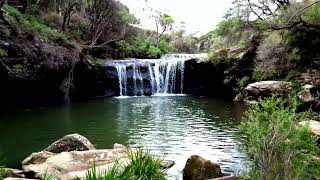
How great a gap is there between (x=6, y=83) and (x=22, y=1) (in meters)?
6.25

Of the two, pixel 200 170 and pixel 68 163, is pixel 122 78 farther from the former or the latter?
pixel 200 170

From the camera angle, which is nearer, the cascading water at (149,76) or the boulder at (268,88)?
the boulder at (268,88)

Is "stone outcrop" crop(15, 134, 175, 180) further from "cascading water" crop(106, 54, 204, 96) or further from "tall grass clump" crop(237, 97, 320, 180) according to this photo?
"cascading water" crop(106, 54, 204, 96)

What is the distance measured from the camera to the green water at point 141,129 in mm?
12289

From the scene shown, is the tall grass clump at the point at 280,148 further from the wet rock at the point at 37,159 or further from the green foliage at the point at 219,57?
the green foliage at the point at 219,57

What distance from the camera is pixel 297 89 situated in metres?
21.1

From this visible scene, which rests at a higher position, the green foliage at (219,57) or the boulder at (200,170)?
the green foliage at (219,57)

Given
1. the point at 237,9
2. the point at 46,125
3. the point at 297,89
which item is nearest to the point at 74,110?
the point at 46,125

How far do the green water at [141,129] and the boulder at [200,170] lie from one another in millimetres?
530

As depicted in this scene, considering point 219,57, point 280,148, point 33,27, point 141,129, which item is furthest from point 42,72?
point 280,148

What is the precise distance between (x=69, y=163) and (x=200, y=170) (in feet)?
10.1

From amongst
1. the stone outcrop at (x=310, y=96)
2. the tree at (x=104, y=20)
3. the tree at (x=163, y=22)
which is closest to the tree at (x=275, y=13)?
the stone outcrop at (x=310, y=96)

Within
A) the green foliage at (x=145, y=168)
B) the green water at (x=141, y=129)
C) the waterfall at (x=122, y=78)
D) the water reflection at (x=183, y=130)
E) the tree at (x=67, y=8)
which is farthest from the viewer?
the waterfall at (x=122, y=78)

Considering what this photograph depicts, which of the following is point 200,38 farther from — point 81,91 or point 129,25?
point 81,91
